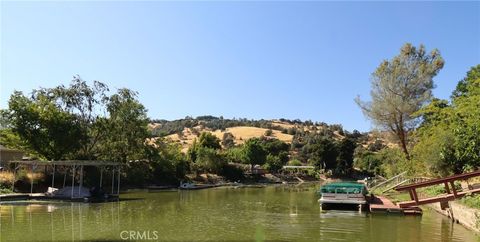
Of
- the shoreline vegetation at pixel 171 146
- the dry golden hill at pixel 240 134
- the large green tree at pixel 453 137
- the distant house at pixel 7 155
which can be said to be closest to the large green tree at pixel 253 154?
the shoreline vegetation at pixel 171 146

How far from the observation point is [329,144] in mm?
101812

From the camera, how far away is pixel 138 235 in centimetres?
1948

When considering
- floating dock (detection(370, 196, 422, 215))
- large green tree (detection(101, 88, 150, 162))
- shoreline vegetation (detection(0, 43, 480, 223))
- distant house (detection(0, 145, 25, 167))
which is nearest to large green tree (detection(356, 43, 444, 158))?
shoreline vegetation (detection(0, 43, 480, 223))

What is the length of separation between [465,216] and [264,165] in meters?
76.1

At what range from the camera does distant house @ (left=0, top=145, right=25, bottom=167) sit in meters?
49.8

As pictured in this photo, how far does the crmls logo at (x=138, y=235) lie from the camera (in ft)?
61.3

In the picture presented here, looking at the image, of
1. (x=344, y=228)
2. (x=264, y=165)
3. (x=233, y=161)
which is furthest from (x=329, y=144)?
(x=344, y=228)

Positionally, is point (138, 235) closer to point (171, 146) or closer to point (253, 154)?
point (171, 146)

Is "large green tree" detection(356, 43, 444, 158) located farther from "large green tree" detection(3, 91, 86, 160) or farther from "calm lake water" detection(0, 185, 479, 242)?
"large green tree" detection(3, 91, 86, 160)

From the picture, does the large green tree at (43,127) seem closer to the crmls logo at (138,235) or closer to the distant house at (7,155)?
the distant house at (7,155)

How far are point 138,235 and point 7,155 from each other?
126 feet

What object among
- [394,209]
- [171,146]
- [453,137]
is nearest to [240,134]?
[171,146]

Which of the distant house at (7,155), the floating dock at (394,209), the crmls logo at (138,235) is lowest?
the crmls logo at (138,235)

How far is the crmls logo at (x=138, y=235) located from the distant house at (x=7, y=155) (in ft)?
117
